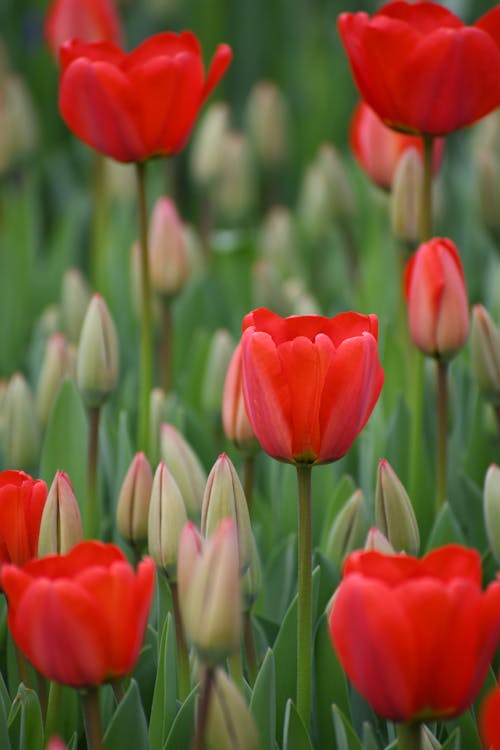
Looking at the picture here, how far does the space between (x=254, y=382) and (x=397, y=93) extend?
1.22 feet

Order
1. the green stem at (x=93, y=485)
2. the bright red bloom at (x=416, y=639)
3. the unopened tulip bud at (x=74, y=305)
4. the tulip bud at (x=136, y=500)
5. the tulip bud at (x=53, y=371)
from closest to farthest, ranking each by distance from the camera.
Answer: the bright red bloom at (x=416, y=639) < the tulip bud at (x=136, y=500) < the green stem at (x=93, y=485) < the tulip bud at (x=53, y=371) < the unopened tulip bud at (x=74, y=305)

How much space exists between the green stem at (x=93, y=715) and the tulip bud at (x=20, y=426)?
494 millimetres

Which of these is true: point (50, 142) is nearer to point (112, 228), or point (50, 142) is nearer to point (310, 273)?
point (112, 228)

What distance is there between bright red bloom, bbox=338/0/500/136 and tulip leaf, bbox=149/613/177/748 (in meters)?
0.48

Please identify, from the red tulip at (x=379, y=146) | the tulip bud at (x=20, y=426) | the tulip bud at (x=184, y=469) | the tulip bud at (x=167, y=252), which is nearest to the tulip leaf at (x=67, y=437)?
the tulip bud at (x=20, y=426)

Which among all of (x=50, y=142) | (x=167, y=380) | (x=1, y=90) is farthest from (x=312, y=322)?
(x=50, y=142)

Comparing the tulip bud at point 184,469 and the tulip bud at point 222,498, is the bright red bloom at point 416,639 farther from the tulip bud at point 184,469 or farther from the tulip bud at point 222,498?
the tulip bud at point 184,469

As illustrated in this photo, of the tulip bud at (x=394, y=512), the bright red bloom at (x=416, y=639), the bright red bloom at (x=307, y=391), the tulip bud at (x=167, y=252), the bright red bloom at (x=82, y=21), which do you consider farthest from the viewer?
the bright red bloom at (x=82, y=21)

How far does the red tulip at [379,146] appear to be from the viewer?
1.42 meters

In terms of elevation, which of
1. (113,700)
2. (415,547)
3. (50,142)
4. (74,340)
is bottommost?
(113,700)

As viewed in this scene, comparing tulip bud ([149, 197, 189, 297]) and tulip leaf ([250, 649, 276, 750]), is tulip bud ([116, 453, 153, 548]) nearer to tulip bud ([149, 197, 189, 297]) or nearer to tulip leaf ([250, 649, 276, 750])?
tulip leaf ([250, 649, 276, 750])

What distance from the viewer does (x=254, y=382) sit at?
792mm

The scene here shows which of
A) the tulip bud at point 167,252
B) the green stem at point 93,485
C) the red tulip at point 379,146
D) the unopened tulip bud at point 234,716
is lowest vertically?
the unopened tulip bud at point 234,716

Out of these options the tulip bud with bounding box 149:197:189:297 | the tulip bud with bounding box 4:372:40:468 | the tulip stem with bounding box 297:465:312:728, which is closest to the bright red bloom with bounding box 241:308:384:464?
the tulip stem with bounding box 297:465:312:728
